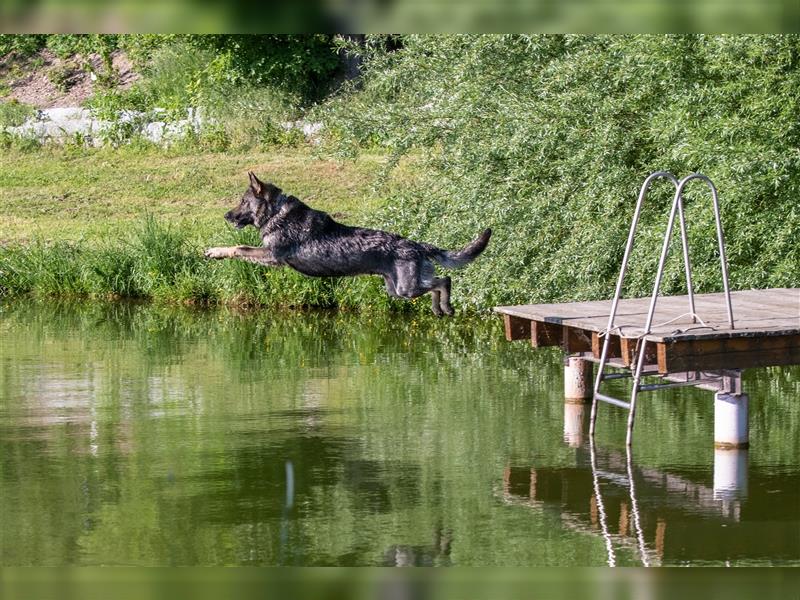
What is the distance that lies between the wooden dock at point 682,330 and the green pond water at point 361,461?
0.75 m

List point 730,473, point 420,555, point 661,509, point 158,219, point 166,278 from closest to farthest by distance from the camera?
point 420,555 → point 661,509 → point 730,473 → point 166,278 → point 158,219

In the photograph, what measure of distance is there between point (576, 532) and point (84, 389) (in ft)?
19.9

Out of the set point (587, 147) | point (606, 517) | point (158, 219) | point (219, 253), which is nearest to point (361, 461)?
point (606, 517)

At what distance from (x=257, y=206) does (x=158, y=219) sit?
12.4 m

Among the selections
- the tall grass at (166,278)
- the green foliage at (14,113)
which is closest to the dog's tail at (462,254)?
the tall grass at (166,278)

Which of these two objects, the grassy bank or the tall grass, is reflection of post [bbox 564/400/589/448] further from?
the tall grass

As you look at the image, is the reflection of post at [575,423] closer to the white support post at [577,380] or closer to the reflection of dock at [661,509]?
the white support post at [577,380]

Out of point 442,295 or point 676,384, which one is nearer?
point 442,295

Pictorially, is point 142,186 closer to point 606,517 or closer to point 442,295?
point 442,295

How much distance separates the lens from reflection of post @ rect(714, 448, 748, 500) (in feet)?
30.4

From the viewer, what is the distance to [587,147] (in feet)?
→ 45.3

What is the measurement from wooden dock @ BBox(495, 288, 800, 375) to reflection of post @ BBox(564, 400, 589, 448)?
49 centimetres

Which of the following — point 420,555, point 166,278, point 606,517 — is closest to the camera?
point 420,555
